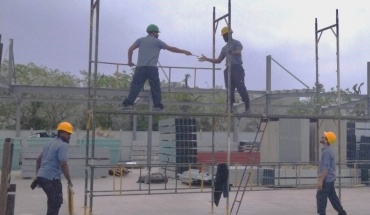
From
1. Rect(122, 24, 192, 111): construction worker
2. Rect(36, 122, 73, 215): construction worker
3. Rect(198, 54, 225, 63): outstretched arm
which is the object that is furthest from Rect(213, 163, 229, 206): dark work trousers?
Rect(36, 122, 73, 215): construction worker

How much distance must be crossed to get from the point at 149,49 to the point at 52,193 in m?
3.64

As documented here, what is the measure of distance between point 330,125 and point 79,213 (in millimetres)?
12079

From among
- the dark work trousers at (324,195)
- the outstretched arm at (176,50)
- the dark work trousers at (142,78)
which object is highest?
the outstretched arm at (176,50)

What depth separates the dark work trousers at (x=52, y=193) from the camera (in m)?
9.87

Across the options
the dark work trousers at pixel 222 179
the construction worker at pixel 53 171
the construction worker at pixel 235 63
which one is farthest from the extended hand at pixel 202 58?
the construction worker at pixel 53 171

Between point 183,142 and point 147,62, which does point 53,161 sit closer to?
point 147,62

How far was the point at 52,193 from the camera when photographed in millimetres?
9953

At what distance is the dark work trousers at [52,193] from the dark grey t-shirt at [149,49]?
3163 mm

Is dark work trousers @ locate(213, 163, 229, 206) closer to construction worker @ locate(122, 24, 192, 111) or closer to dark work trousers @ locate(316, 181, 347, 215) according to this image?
dark work trousers @ locate(316, 181, 347, 215)

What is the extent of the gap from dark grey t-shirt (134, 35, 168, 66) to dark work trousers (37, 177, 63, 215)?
3163 mm

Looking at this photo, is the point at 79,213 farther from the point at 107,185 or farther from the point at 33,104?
the point at 33,104

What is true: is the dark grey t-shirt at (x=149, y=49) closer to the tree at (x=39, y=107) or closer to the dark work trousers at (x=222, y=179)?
the dark work trousers at (x=222, y=179)

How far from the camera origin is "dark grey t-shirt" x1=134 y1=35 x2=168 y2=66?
11.9 m

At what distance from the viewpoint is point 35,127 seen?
46.3m
